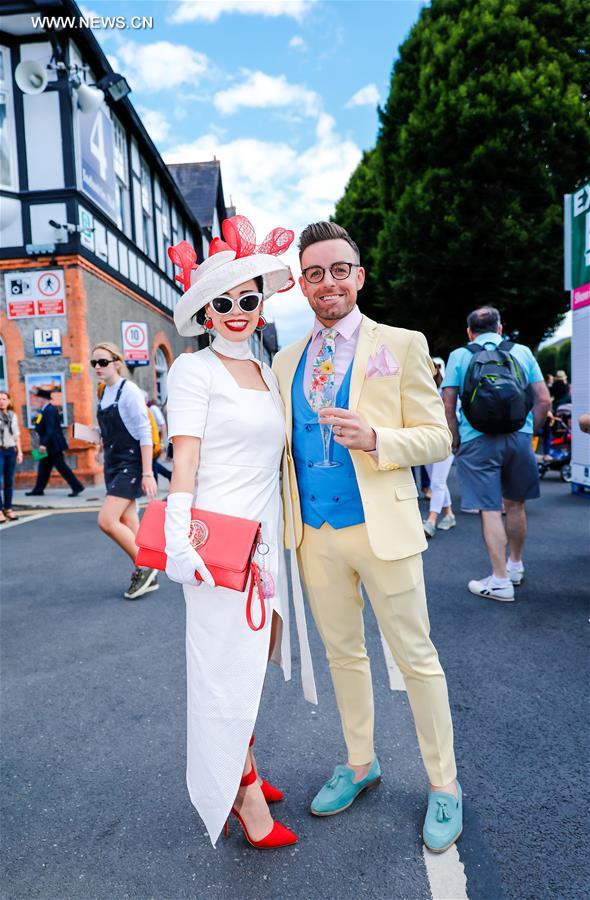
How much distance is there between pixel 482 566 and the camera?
5402mm

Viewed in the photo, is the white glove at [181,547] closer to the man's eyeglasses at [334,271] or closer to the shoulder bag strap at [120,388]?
the man's eyeglasses at [334,271]

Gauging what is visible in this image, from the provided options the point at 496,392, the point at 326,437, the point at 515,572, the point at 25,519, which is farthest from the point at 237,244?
the point at 25,519

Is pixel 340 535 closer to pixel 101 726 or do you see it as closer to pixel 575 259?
pixel 101 726

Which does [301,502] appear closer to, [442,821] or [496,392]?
[442,821]

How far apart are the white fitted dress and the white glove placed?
131 millimetres

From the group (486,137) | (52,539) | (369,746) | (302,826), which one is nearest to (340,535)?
(369,746)

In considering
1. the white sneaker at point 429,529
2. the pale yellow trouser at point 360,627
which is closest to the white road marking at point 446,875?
the pale yellow trouser at point 360,627

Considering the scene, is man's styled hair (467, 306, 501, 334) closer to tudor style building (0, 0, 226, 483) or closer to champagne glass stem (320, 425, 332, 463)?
champagne glass stem (320, 425, 332, 463)

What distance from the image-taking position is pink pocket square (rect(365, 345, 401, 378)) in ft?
6.83

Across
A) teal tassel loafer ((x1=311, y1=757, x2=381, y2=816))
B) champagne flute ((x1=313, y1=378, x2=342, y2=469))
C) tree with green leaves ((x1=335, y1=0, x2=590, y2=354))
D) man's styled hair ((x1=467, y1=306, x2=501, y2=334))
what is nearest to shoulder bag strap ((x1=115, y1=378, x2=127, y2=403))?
man's styled hair ((x1=467, y1=306, x2=501, y2=334))

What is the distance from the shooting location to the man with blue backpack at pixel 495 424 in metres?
4.27

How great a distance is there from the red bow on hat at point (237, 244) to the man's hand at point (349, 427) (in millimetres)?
633

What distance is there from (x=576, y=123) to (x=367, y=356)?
17049mm

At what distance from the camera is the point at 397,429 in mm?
2061
